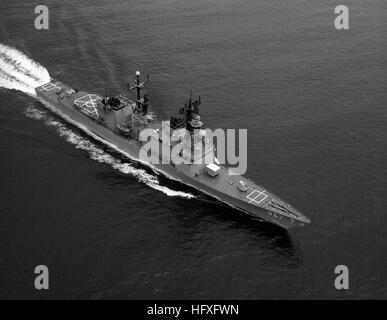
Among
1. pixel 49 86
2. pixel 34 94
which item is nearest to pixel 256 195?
pixel 49 86

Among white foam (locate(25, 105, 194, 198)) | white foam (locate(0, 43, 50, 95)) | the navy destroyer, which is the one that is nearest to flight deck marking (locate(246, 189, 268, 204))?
the navy destroyer

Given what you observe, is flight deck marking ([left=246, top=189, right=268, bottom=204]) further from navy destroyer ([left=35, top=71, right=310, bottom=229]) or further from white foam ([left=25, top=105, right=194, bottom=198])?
white foam ([left=25, top=105, right=194, bottom=198])

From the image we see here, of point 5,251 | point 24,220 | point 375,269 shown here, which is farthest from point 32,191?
point 375,269

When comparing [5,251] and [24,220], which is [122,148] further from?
[5,251]

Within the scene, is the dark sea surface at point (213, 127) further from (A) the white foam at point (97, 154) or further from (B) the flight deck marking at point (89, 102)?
(B) the flight deck marking at point (89, 102)

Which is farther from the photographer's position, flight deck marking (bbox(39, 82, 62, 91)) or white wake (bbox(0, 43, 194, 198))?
flight deck marking (bbox(39, 82, 62, 91))

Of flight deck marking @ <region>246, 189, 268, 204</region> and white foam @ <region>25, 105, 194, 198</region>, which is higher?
white foam @ <region>25, 105, 194, 198</region>
